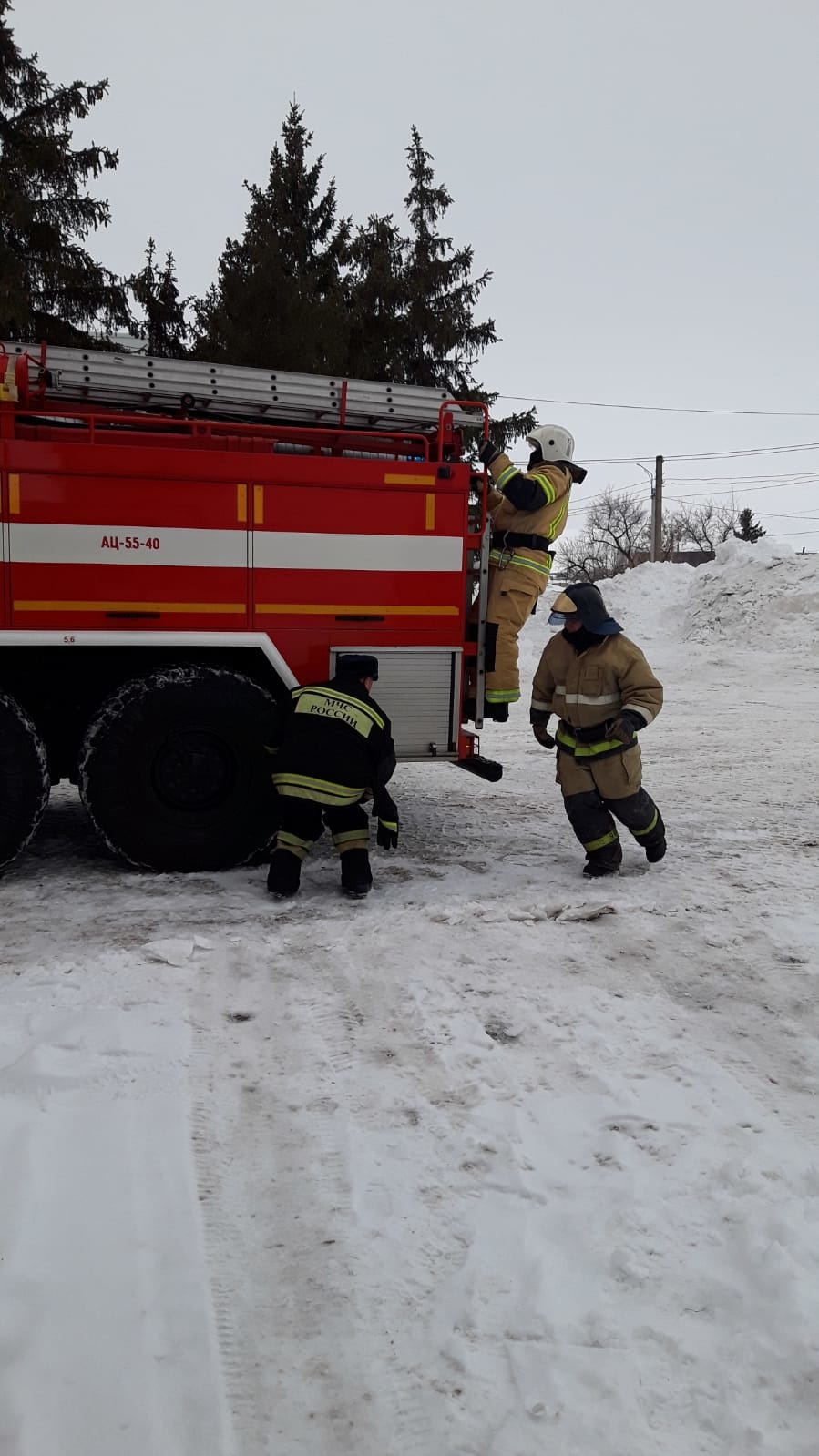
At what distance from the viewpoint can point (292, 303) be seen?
54.4ft

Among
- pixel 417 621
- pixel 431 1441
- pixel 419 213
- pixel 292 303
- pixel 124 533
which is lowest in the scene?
pixel 431 1441

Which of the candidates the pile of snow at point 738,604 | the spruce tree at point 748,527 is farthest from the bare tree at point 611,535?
the pile of snow at point 738,604

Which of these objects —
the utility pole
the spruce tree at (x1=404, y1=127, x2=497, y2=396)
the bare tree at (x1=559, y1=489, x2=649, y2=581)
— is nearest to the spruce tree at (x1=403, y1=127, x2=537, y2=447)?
the spruce tree at (x1=404, y1=127, x2=497, y2=396)

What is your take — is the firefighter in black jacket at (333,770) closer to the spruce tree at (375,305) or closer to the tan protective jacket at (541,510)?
the tan protective jacket at (541,510)

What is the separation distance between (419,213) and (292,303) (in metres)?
6.41

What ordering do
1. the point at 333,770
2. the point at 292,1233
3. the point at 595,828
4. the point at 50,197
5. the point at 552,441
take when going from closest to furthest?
the point at 292,1233
the point at 333,770
the point at 595,828
the point at 552,441
the point at 50,197

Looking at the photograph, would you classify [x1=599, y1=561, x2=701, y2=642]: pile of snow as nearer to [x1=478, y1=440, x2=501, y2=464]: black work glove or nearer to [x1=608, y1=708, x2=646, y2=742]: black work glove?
[x1=478, y1=440, x2=501, y2=464]: black work glove

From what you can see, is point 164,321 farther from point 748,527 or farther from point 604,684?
point 748,527

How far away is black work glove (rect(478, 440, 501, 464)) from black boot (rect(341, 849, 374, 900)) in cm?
224

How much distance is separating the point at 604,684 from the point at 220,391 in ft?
8.66

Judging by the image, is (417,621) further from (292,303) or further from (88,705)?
(292,303)

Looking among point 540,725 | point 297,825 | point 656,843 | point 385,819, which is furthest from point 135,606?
point 656,843

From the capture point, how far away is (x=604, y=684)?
5332 mm

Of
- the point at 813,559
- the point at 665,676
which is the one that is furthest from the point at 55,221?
the point at 813,559
